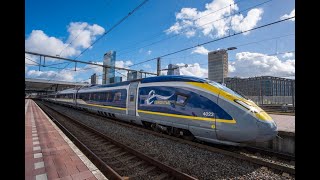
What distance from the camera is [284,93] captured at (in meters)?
34.5

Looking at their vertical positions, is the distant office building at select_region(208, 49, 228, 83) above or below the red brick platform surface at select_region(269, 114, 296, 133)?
above

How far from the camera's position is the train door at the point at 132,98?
10989 mm

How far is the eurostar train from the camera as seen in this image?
6148 mm

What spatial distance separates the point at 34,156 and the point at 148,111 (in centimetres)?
503

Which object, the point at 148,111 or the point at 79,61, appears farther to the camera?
the point at 79,61

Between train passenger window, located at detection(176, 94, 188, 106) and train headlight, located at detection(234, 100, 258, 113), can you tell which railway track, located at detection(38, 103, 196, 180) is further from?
train headlight, located at detection(234, 100, 258, 113)

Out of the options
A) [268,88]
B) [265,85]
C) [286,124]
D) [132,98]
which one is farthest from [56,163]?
[268,88]

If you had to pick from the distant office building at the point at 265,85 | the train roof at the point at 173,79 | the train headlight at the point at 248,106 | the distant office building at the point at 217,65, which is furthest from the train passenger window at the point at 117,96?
the distant office building at the point at 265,85

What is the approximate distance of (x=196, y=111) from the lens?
7.22 metres

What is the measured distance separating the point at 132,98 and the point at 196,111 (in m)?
4.93

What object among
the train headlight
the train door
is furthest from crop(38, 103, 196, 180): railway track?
the train door

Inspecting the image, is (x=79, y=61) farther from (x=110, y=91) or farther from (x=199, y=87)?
(x=199, y=87)

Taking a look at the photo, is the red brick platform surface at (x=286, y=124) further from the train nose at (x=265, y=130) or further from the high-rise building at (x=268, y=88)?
the high-rise building at (x=268, y=88)
